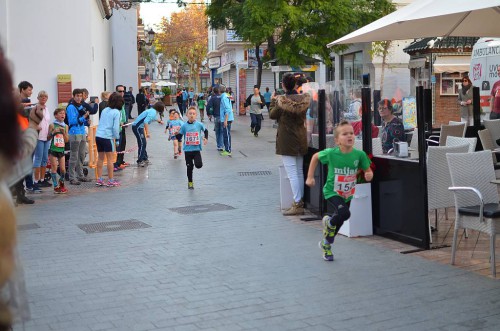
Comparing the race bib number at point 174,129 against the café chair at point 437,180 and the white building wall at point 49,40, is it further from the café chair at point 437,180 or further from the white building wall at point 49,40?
the café chair at point 437,180

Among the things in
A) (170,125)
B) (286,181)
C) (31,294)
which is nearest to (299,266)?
(31,294)

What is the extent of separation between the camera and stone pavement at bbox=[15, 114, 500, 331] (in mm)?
5457

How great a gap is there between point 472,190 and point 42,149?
27.1 ft

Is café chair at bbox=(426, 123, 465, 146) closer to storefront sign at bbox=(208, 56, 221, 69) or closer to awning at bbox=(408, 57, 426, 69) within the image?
awning at bbox=(408, 57, 426, 69)

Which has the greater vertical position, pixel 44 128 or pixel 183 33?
pixel 183 33

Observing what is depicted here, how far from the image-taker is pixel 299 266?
7121mm

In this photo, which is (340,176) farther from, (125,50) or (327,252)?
(125,50)

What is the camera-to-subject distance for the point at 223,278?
6.72m

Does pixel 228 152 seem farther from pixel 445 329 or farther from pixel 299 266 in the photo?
pixel 445 329

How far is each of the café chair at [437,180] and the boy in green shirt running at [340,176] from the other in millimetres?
890

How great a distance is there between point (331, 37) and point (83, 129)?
17849 mm

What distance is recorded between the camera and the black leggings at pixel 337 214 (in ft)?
23.6

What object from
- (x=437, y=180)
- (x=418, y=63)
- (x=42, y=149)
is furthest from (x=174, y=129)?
(x=418, y=63)

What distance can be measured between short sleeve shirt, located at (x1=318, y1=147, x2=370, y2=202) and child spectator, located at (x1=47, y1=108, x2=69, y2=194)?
677cm
